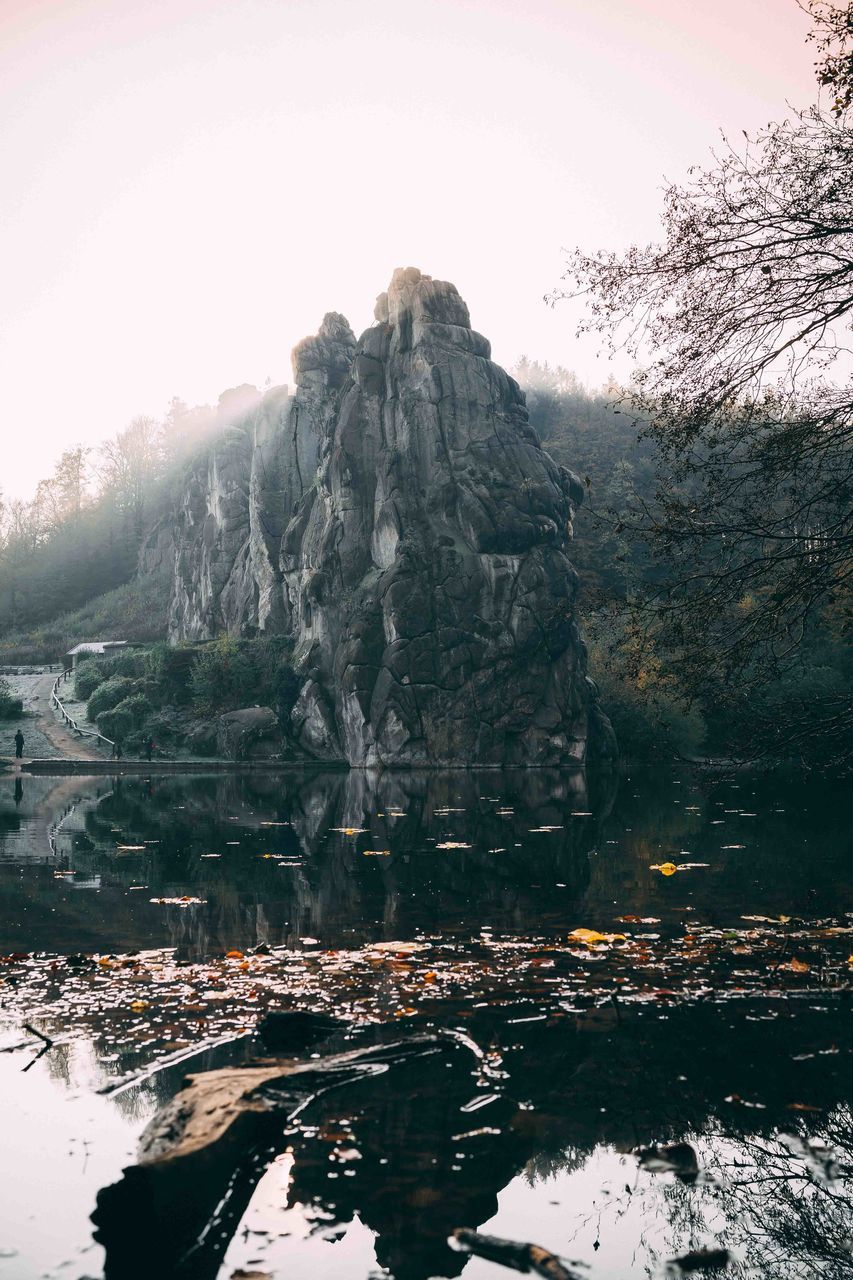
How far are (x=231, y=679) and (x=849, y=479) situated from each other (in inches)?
2518

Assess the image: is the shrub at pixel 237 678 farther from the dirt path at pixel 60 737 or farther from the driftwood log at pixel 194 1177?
the driftwood log at pixel 194 1177

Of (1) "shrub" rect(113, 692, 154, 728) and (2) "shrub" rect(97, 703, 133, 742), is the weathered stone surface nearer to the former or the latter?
(1) "shrub" rect(113, 692, 154, 728)

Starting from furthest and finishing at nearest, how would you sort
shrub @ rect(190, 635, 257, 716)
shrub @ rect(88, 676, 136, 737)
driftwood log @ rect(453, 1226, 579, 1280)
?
shrub @ rect(190, 635, 257, 716), shrub @ rect(88, 676, 136, 737), driftwood log @ rect(453, 1226, 579, 1280)

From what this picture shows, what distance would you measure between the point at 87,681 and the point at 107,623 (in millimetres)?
38880

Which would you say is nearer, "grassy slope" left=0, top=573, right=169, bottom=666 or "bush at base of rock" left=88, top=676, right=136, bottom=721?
"bush at base of rock" left=88, top=676, right=136, bottom=721

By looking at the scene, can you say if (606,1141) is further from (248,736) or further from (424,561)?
(424,561)

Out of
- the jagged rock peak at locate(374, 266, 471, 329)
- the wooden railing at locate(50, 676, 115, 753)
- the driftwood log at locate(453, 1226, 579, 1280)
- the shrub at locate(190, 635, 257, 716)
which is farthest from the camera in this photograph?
the jagged rock peak at locate(374, 266, 471, 329)

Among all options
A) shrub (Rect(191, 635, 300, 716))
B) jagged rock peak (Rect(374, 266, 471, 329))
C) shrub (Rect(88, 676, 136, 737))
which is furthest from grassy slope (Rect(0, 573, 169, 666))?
jagged rock peak (Rect(374, 266, 471, 329))

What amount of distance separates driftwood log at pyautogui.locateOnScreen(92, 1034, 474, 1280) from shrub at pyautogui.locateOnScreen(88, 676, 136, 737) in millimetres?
65512

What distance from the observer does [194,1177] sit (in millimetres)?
5047

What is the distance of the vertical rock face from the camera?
6250 centimetres

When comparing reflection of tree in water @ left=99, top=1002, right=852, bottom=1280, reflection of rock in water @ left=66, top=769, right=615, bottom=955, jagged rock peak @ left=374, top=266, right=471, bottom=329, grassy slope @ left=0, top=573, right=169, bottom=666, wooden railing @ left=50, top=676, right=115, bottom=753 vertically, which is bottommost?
reflection of rock in water @ left=66, top=769, right=615, bottom=955

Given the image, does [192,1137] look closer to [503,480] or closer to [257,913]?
[257,913]

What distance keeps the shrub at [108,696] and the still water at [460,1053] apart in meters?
53.2
